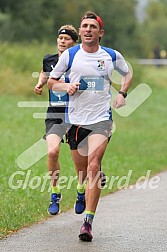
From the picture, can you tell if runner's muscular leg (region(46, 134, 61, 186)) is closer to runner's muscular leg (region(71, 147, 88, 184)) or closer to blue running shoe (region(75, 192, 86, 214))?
blue running shoe (region(75, 192, 86, 214))

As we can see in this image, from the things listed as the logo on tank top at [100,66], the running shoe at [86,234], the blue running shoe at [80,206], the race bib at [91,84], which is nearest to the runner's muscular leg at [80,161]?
the blue running shoe at [80,206]

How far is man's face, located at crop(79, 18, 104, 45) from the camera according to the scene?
28.6ft

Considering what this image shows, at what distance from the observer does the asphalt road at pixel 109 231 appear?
8055 mm

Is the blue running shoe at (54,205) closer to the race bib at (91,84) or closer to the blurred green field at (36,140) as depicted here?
the blurred green field at (36,140)

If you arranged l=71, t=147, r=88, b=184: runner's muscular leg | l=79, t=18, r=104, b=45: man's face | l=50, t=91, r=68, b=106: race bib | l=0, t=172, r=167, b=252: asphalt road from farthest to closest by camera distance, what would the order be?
l=50, t=91, r=68, b=106: race bib → l=71, t=147, r=88, b=184: runner's muscular leg → l=79, t=18, r=104, b=45: man's face → l=0, t=172, r=167, b=252: asphalt road

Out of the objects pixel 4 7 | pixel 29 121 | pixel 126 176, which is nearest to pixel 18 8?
pixel 4 7

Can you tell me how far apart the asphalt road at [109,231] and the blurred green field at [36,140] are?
13.1 inches

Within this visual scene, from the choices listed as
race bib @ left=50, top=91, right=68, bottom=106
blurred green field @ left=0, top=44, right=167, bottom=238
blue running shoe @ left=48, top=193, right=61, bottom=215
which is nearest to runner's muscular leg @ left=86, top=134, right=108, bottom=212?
blurred green field @ left=0, top=44, right=167, bottom=238

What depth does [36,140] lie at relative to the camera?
1997 cm

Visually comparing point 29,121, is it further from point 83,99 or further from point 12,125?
point 83,99

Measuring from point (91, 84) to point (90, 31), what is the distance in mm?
557

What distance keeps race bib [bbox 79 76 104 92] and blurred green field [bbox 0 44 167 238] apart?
173cm

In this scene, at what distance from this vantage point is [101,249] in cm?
801

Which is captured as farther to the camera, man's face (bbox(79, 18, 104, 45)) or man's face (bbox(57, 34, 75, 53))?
man's face (bbox(57, 34, 75, 53))
